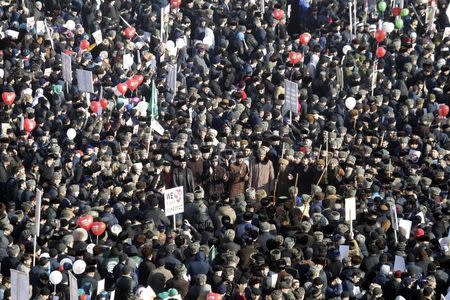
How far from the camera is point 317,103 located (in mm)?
38188

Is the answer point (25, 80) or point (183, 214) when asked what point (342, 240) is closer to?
point (183, 214)

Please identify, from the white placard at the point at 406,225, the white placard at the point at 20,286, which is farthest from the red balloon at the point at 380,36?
the white placard at the point at 20,286

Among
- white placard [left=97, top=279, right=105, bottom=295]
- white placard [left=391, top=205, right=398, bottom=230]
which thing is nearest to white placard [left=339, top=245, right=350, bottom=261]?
white placard [left=391, top=205, right=398, bottom=230]

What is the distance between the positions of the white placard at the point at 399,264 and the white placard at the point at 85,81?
961 cm

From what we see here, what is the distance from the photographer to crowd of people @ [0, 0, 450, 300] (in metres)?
29.2

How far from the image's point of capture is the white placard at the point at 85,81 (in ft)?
122

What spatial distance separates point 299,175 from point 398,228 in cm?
349

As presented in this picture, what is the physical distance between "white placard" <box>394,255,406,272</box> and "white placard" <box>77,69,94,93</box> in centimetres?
961

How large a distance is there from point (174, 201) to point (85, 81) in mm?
→ 6370

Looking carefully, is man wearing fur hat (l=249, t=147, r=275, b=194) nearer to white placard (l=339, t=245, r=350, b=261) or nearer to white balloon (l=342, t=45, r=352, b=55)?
white placard (l=339, t=245, r=350, b=261)

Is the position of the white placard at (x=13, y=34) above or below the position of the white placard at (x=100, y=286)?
above

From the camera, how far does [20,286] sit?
26.0 metres

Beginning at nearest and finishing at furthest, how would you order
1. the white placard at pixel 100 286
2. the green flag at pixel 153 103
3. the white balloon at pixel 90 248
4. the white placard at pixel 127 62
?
the white placard at pixel 100 286 < the white balloon at pixel 90 248 < the green flag at pixel 153 103 < the white placard at pixel 127 62

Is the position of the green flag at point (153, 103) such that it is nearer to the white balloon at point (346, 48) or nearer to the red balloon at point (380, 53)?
the white balloon at point (346, 48)
